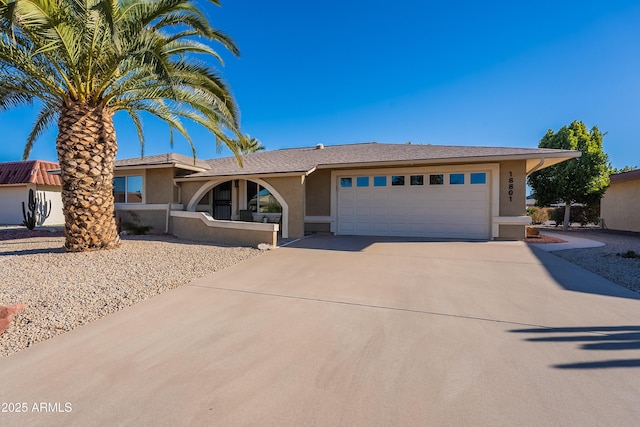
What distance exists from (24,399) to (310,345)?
2.56 metres

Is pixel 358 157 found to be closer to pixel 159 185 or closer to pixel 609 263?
pixel 609 263

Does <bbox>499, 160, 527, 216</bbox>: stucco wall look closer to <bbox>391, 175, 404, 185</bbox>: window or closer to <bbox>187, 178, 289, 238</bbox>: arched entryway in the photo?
<bbox>391, 175, 404, 185</bbox>: window

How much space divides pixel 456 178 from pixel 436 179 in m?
0.74

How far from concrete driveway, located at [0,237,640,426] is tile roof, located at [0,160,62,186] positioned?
20.8 meters

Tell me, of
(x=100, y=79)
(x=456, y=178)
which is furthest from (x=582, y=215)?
(x=100, y=79)

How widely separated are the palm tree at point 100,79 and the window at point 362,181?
225 inches

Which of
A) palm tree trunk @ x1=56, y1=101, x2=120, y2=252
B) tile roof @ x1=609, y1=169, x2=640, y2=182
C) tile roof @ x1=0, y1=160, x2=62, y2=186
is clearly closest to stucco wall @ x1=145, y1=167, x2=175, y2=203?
palm tree trunk @ x1=56, y1=101, x2=120, y2=252

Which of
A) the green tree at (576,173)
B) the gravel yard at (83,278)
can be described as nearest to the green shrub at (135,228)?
the gravel yard at (83,278)

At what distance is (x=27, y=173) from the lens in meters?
19.0

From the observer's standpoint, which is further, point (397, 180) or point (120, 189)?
point (120, 189)

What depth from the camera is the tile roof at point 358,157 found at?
10398mm

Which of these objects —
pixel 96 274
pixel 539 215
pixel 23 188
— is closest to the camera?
pixel 96 274

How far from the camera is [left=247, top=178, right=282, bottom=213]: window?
1398 centimetres

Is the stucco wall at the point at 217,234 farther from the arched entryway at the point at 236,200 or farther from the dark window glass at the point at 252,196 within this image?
the dark window glass at the point at 252,196
